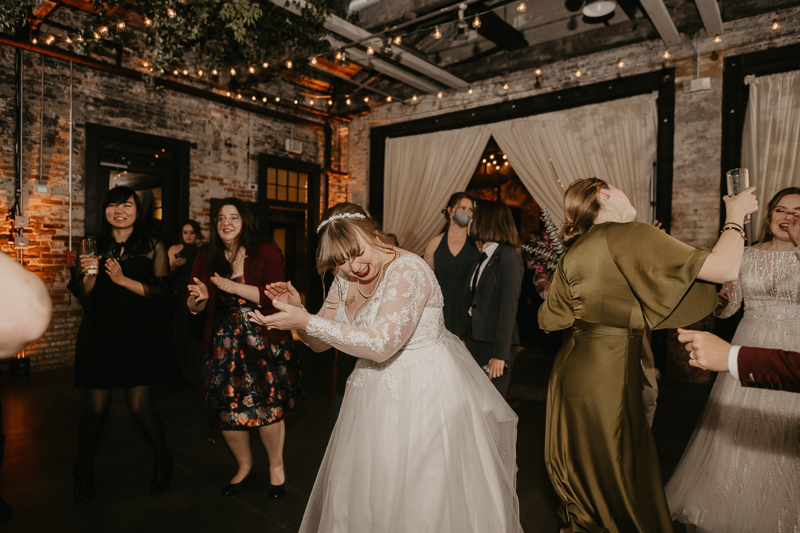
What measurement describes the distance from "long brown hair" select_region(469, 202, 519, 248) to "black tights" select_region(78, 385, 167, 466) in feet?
7.19

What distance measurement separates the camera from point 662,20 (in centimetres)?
491

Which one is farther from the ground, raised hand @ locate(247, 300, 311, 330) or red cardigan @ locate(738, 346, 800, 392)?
raised hand @ locate(247, 300, 311, 330)

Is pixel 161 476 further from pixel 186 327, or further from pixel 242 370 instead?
pixel 186 327

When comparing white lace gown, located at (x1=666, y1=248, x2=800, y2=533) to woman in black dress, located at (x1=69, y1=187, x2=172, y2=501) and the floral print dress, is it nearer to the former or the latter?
the floral print dress

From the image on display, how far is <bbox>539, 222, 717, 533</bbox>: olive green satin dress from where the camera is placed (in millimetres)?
1802

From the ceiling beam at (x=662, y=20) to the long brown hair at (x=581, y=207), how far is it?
11.8ft

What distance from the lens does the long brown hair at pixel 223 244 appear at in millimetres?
2627

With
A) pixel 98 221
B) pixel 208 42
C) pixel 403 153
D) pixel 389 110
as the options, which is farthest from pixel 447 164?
pixel 98 221

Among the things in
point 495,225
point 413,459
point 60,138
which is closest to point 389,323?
point 413,459

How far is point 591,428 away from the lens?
1968mm

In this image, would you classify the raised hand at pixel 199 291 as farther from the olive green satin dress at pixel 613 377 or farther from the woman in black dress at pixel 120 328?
the olive green satin dress at pixel 613 377

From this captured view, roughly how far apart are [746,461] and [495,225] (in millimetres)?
1779

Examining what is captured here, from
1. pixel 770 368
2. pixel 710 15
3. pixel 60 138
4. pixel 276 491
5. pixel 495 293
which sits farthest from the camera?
pixel 60 138

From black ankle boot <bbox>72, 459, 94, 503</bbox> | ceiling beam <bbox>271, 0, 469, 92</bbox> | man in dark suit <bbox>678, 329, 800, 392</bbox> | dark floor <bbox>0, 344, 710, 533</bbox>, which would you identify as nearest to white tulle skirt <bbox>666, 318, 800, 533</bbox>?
dark floor <bbox>0, 344, 710, 533</bbox>
